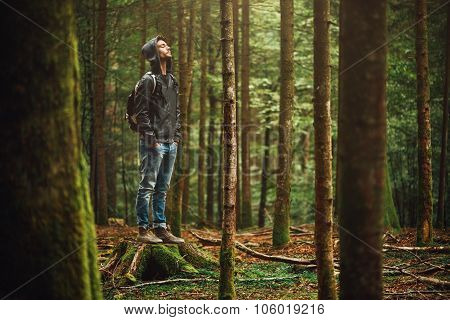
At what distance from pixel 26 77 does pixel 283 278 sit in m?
4.96

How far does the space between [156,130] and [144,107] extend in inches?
16.2

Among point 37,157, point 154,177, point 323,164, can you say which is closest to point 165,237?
point 154,177

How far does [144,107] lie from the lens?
7680mm

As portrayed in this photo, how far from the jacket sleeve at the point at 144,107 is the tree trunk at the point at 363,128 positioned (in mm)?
4493

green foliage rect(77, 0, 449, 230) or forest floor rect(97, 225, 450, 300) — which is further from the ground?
green foliage rect(77, 0, 449, 230)

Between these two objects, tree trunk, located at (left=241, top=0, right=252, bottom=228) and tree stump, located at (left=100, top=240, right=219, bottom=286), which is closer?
tree stump, located at (left=100, top=240, right=219, bottom=286)

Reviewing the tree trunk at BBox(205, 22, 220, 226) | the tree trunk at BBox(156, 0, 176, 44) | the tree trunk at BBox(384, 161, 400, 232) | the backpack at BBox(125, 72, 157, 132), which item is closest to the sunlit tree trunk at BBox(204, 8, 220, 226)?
the tree trunk at BBox(205, 22, 220, 226)

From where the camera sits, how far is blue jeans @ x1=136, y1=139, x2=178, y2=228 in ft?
25.8

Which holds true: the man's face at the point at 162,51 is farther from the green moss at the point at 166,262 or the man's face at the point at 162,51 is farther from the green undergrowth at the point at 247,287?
the green undergrowth at the point at 247,287

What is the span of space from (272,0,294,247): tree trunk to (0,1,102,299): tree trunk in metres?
7.18

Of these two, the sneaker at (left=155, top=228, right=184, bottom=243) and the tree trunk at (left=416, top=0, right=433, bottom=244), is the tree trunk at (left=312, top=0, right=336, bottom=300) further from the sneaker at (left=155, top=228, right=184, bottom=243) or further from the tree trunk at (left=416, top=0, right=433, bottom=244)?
the tree trunk at (left=416, top=0, right=433, bottom=244)

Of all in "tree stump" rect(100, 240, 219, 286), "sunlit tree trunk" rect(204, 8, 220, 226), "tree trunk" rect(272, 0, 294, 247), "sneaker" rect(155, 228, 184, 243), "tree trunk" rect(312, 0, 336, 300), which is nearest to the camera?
"tree trunk" rect(312, 0, 336, 300)

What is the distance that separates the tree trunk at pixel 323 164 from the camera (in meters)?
5.29
